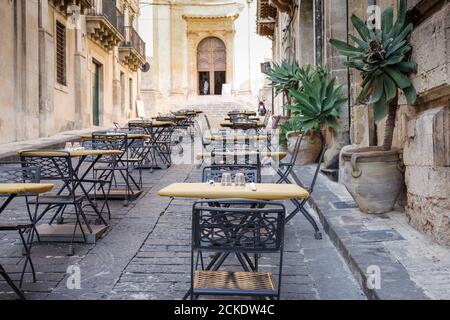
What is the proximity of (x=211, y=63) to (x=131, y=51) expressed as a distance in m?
13.8

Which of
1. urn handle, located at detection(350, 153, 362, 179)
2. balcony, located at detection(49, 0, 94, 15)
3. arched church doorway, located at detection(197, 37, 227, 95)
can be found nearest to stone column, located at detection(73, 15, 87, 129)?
balcony, located at detection(49, 0, 94, 15)

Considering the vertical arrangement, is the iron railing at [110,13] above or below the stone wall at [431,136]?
above

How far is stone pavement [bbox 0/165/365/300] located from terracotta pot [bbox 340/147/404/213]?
2.15 feet

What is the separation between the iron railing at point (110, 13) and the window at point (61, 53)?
2967mm

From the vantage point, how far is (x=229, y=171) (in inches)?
187

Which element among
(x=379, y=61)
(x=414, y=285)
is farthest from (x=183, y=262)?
(x=379, y=61)

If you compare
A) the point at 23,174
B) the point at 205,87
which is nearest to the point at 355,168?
the point at 23,174

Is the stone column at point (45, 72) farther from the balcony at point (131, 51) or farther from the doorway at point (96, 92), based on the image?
the balcony at point (131, 51)

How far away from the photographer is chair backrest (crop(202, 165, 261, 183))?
4656 mm

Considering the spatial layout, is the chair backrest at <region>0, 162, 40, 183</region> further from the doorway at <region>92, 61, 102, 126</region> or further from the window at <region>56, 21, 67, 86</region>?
the doorway at <region>92, 61, 102, 126</region>

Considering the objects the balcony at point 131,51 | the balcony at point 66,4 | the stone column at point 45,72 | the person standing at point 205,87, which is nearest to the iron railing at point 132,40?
the balcony at point 131,51

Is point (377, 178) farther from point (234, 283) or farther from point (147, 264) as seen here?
point (234, 283)

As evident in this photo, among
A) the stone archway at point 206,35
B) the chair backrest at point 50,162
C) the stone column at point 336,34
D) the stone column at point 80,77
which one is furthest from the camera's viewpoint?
the stone archway at point 206,35

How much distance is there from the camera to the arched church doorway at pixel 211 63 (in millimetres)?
39969
